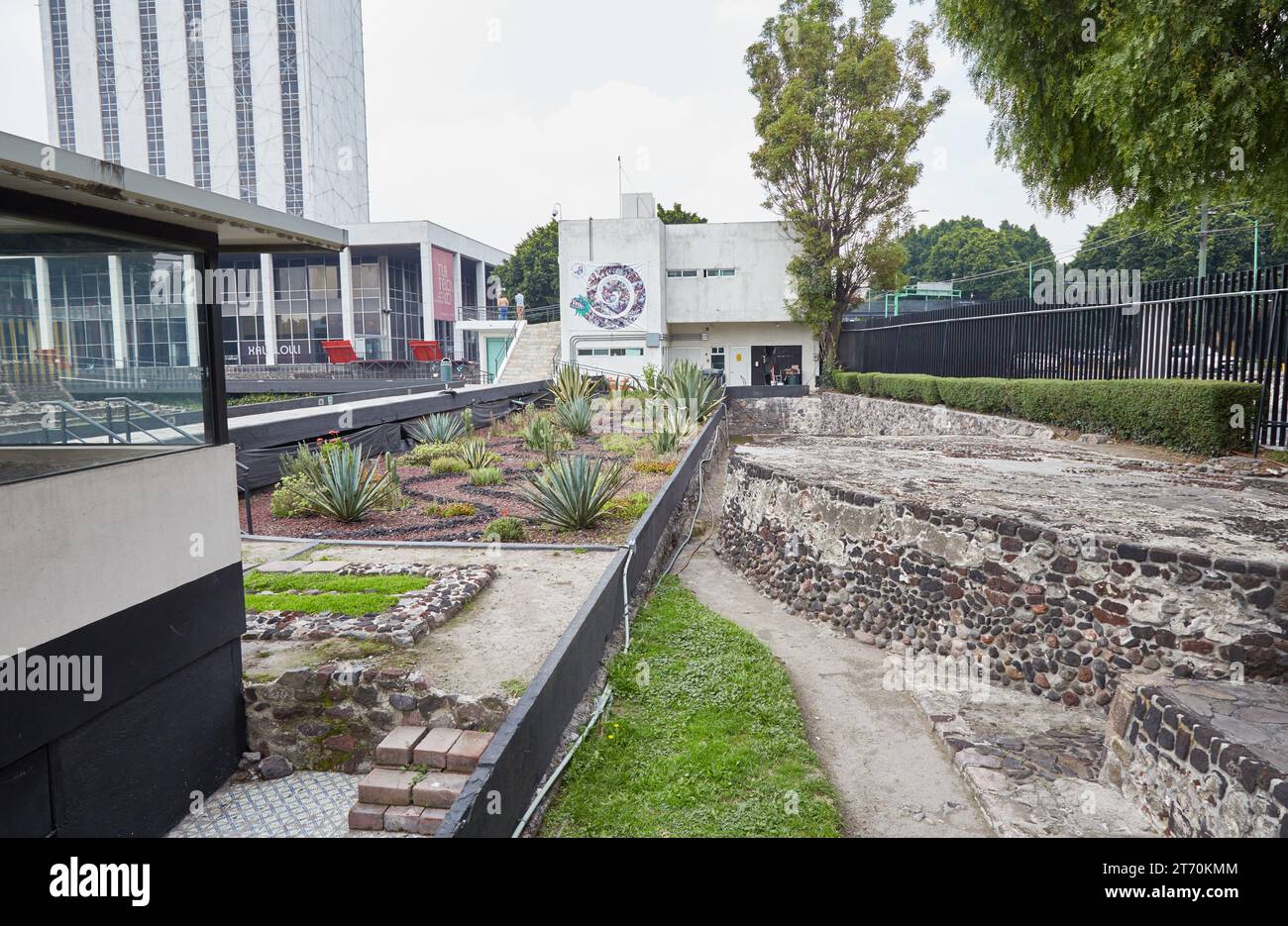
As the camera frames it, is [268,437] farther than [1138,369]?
No

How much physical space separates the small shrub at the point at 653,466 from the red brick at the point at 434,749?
318 inches

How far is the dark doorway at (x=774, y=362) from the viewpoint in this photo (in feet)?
110

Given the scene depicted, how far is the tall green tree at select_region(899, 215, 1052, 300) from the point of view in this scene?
59062 mm

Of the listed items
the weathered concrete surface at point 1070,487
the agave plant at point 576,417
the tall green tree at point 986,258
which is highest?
the tall green tree at point 986,258

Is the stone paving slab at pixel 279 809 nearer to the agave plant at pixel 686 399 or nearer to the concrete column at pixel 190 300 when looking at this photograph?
the concrete column at pixel 190 300

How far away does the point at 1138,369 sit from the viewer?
1209 cm

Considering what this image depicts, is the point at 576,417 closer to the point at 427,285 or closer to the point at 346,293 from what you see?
the point at 427,285

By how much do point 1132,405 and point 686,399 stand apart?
8743 mm

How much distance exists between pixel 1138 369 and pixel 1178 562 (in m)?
8.03

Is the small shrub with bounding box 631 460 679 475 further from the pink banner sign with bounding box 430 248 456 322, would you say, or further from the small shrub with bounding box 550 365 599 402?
the pink banner sign with bounding box 430 248 456 322

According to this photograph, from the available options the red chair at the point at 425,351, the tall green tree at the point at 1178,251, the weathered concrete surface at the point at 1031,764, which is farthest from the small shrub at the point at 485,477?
the tall green tree at the point at 1178,251

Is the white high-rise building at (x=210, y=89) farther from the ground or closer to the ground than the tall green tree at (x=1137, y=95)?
farther from the ground
